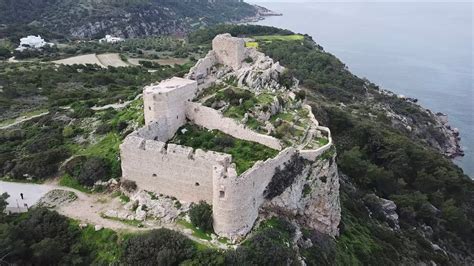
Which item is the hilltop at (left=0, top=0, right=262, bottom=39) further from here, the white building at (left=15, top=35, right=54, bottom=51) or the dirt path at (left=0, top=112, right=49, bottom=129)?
the dirt path at (left=0, top=112, right=49, bottom=129)

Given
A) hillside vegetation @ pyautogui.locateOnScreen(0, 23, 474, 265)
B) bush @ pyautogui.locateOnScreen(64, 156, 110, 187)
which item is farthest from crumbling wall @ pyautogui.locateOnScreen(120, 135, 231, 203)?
hillside vegetation @ pyautogui.locateOnScreen(0, 23, 474, 265)

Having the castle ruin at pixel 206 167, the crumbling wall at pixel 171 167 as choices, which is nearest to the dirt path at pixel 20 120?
the castle ruin at pixel 206 167

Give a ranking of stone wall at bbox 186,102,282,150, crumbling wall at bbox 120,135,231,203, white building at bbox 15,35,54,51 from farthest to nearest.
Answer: white building at bbox 15,35,54,51
stone wall at bbox 186,102,282,150
crumbling wall at bbox 120,135,231,203

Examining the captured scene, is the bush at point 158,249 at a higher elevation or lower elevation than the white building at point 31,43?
higher

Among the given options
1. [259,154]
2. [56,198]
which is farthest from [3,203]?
[259,154]

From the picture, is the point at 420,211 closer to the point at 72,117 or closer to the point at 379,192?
the point at 379,192

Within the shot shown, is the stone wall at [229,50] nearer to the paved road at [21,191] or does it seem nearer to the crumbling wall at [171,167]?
the crumbling wall at [171,167]

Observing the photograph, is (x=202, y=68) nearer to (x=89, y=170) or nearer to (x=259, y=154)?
(x=259, y=154)
